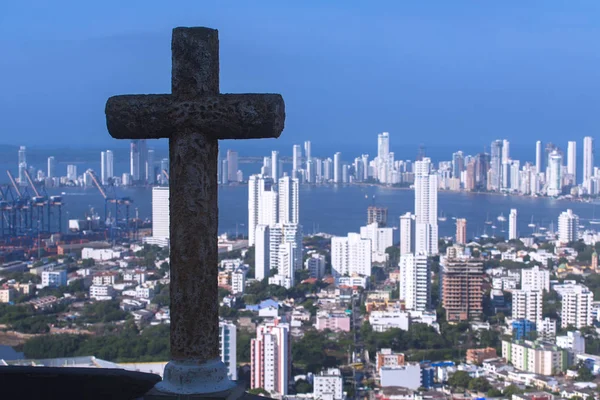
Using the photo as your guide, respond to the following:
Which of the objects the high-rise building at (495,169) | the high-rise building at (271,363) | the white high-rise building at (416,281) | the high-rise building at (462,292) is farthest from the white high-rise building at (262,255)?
the high-rise building at (495,169)

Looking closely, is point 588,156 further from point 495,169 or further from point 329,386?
point 329,386

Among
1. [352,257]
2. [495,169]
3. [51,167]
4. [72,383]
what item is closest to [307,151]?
[495,169]

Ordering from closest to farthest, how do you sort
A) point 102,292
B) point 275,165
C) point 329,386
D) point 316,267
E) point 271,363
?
point 329,386 < point 271,363 < point 102,292 < point 316,267 < point 275,165

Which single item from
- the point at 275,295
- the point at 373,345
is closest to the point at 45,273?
the point at 275,295

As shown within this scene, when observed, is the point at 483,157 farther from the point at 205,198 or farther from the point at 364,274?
the point at 205,198

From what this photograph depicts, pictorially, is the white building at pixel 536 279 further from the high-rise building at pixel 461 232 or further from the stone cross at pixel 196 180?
the stone cross at pixel 196 180

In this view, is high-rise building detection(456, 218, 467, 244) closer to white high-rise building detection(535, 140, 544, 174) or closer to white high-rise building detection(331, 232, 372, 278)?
white high-rise building detection(331, 232, 372, 278)
